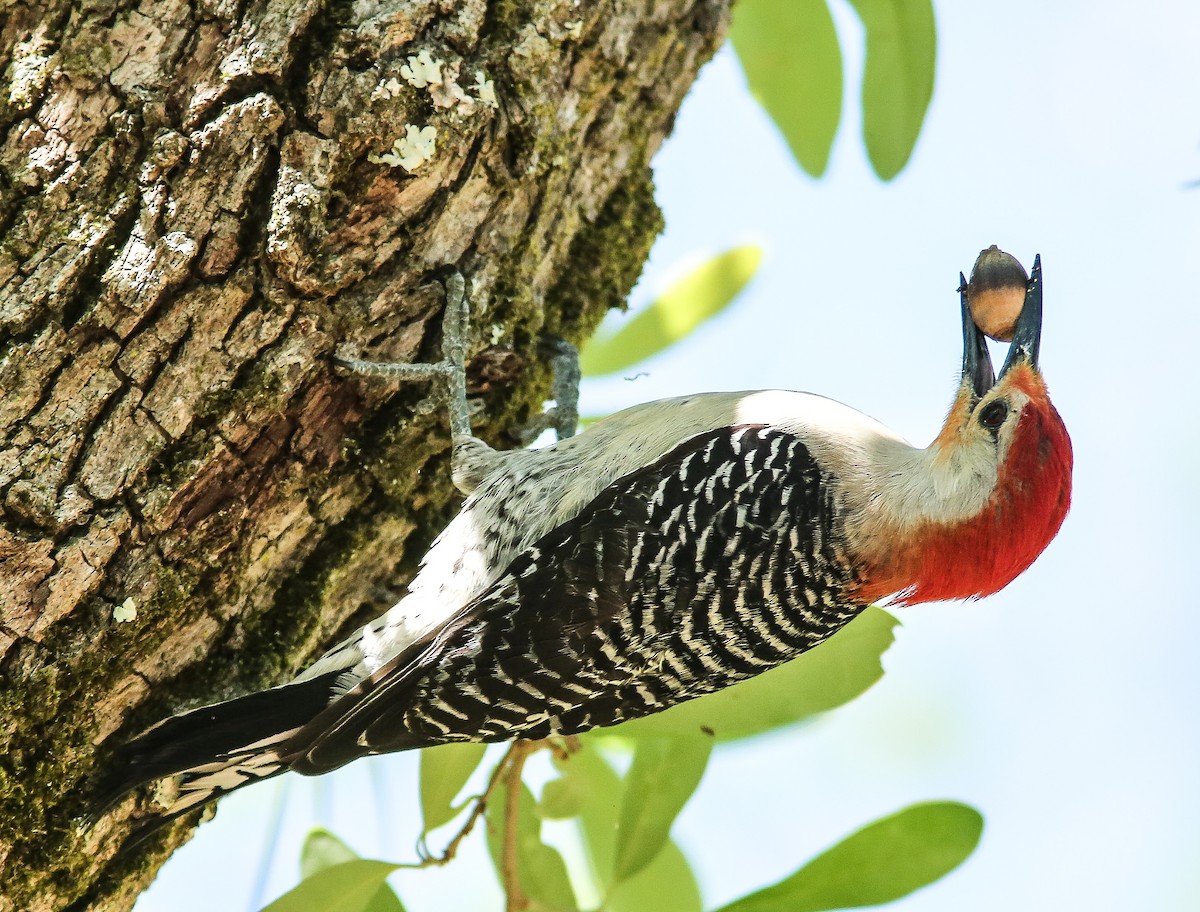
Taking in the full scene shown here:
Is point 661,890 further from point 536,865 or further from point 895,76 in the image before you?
point 895,76

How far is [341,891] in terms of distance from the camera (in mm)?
3168

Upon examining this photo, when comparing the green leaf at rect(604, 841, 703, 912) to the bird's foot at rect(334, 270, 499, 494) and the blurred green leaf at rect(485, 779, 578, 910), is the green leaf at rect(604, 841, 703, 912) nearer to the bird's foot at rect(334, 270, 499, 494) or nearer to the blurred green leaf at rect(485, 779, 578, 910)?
the blurred green leaf at rect(485, 779, 578, 910)

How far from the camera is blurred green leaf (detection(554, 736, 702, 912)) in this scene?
3678mm

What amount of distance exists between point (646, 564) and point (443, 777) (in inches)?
42.1

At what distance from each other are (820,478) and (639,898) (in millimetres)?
1646

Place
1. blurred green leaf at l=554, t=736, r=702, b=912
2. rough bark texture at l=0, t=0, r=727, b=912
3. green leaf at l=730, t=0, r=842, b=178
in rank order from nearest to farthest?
rough bark texture at l=0, t=0, r=727, b=912, blurred green leaf at l=554, t=736, r=702, b=912, green leaf at l=730, t=0, r=842, b=178

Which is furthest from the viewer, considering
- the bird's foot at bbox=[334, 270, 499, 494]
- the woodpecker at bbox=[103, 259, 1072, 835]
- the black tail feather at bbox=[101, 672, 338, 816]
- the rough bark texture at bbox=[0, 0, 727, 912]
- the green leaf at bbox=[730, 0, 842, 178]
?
the green leaf at bbox=[730, 0, 842, 178]

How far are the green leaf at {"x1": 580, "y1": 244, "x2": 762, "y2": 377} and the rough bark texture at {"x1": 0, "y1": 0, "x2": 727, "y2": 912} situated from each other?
1.19m

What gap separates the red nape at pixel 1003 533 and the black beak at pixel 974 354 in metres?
0.32

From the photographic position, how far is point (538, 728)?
126 inches

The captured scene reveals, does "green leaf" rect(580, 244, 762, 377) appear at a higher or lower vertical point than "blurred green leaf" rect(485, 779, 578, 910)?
higher

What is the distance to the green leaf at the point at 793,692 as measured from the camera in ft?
10.9

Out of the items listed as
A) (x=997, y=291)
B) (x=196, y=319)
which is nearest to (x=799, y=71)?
(x=997, y=291)

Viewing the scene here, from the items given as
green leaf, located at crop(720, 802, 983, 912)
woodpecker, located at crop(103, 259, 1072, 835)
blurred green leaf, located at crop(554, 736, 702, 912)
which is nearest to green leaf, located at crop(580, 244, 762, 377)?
woodpecker, located at crop(103, 259, 1072, 835)
